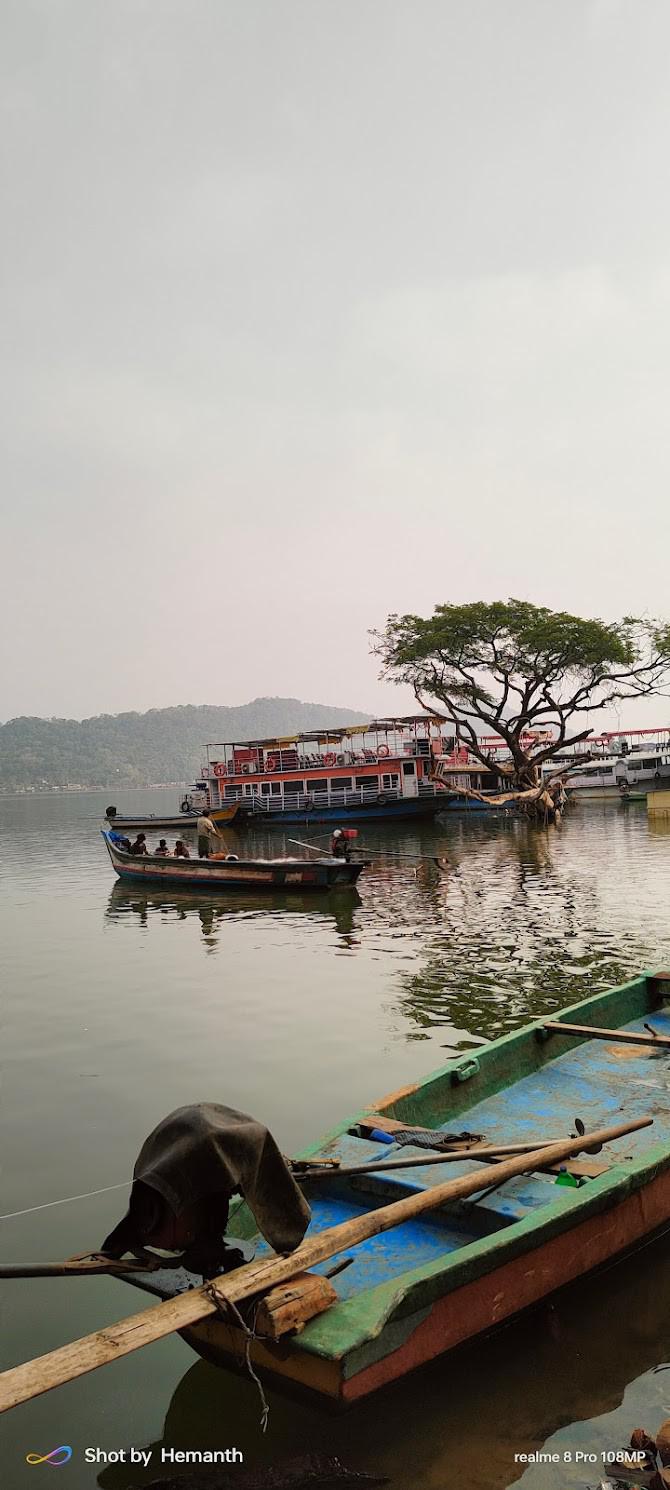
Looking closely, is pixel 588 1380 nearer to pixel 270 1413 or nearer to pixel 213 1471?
pixel 270 1413

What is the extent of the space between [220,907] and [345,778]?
29.3 metres

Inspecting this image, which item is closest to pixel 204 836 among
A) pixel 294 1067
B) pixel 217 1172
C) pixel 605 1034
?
pixel 294 1067

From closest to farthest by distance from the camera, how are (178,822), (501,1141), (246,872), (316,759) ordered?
1. (501,1141)
2. (246,872)
3. (178,822)
4. (316,759)

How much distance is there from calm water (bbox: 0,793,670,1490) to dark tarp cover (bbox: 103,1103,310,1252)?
961 millimetres

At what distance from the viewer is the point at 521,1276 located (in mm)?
4551

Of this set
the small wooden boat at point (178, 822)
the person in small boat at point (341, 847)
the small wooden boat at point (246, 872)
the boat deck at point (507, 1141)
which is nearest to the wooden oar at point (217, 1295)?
the boat deck at point (507, 1141)

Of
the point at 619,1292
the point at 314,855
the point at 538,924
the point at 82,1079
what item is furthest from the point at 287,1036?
the point at 314,855

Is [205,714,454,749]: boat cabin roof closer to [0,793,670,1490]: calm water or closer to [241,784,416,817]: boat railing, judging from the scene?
[241,784,416,817]: boat railing

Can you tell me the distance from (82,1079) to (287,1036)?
229cm

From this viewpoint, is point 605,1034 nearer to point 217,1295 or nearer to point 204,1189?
point 204,1189

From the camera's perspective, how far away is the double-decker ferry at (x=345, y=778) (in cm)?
4597

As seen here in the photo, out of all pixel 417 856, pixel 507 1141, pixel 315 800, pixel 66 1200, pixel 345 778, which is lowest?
pixel 66 1200

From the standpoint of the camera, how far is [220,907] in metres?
20.9

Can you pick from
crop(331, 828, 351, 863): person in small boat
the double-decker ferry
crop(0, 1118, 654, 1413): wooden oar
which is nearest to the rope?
crop(0, 1118, 654, 1413): wooden oar
